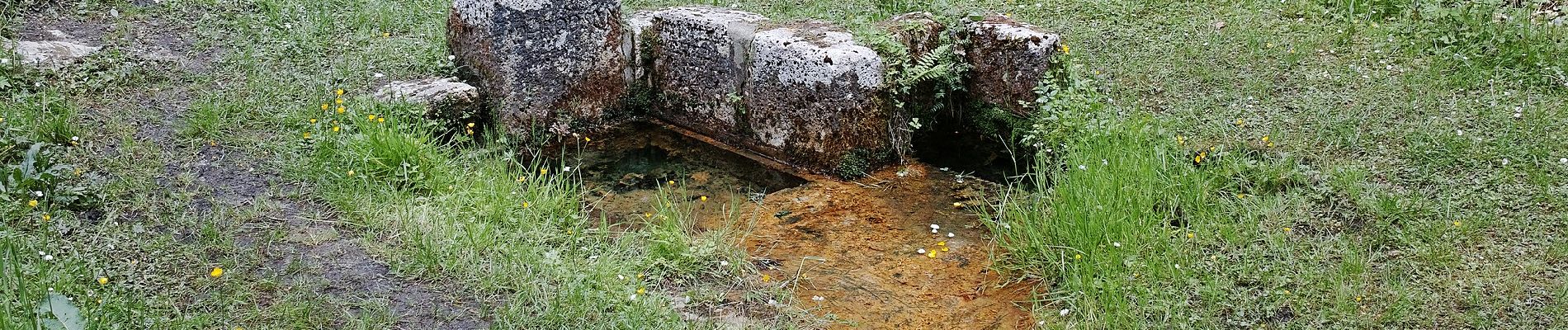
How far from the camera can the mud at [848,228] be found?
4.57m

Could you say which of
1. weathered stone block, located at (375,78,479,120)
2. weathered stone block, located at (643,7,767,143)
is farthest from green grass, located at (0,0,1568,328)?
weathered stone block, located at (643,7,767,143)

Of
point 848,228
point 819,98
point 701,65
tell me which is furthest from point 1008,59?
point 701,65

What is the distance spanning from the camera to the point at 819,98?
A: 596cm

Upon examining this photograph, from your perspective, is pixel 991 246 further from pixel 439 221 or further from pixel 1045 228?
pixel 439 221

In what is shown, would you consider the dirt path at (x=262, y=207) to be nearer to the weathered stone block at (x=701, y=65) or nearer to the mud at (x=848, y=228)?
the mud at (x=848, y=228)

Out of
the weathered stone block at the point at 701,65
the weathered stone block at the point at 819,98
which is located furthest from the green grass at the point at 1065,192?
the weathered stone block at the point at 701,65

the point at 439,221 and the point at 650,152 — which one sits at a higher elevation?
the point at 439,221

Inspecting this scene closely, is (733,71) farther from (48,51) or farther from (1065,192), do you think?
(48,51)

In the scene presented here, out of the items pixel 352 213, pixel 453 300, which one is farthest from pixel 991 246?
pixel 352 213

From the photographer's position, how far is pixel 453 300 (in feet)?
13.3

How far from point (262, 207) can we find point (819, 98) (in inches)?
107

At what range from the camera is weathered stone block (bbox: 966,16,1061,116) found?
19.7 feet

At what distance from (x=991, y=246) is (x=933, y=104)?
1.43 meters

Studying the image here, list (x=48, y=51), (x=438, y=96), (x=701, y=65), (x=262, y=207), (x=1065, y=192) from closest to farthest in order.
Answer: (x=262, y=207) → (x=1065, y=192) → (x=48, y=51) → (x=438, y=96) → (x=701, y=65)
